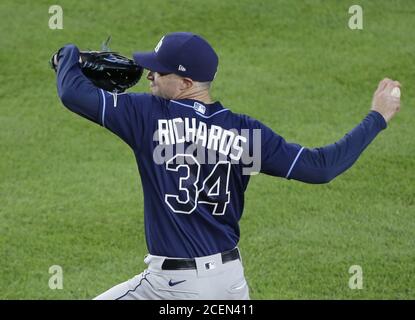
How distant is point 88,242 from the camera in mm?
7098

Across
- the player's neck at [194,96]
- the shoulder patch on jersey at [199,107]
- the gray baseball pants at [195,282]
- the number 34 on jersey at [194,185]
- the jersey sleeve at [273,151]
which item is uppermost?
the player's neck at [194,96]

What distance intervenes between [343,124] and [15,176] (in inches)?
135

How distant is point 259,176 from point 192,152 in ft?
14.3

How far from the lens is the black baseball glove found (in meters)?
4.34

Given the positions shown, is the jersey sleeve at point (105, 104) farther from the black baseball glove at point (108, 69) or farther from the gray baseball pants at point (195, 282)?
the gray baseball pants at point (195, 282)

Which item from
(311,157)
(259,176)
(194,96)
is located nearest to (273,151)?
(311,157)

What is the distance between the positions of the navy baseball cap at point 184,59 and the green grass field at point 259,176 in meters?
2.58

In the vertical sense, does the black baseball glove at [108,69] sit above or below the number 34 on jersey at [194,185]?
above

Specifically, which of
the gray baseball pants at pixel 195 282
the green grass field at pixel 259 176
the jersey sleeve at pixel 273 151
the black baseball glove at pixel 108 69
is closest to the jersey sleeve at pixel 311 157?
the jersey sleeve at pixel 273 151

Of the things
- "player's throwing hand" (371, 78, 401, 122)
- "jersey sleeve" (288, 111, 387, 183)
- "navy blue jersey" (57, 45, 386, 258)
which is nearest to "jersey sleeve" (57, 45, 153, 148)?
"navy blue jersey" (57, 45, 386, 258)

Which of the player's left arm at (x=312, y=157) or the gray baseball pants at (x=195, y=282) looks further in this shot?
the gray baseball pants at (x=195, y=282)

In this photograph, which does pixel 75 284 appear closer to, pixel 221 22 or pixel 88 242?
pixel 88 242

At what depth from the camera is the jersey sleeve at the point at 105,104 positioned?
4.07 metres

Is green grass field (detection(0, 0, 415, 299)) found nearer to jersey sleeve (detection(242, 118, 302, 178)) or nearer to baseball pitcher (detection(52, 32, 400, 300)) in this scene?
baseball pitcher (detection(52, 32, 400, 300))
